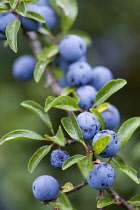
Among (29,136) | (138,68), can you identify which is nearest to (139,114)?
(138,68)

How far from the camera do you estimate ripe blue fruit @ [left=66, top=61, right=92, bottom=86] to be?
1.75 metres

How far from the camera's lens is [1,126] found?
2744mm

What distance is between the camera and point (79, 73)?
5.67 feet

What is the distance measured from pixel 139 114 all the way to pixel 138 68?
0.58m

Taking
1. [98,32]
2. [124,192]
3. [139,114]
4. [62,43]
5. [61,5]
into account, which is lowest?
[124,192]

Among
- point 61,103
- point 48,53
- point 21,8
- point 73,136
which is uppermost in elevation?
point 21,8

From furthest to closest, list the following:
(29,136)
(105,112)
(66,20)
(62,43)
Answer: (66,20), (62,43), (105,112), (29,136)

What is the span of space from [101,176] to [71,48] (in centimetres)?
74

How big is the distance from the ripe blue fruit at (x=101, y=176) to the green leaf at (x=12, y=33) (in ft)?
2.05

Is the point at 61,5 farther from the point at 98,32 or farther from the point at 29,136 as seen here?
the point at 98,32

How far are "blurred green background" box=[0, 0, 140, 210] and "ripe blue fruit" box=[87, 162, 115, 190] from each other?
89cm

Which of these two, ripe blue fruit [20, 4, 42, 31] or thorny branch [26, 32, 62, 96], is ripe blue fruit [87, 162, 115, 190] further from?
ripe blue fruit [20, 4, 42, 31]

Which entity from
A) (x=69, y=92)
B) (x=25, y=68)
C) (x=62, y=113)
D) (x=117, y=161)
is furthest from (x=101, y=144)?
(x=62, y=113)

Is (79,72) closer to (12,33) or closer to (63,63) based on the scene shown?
(63,63)
